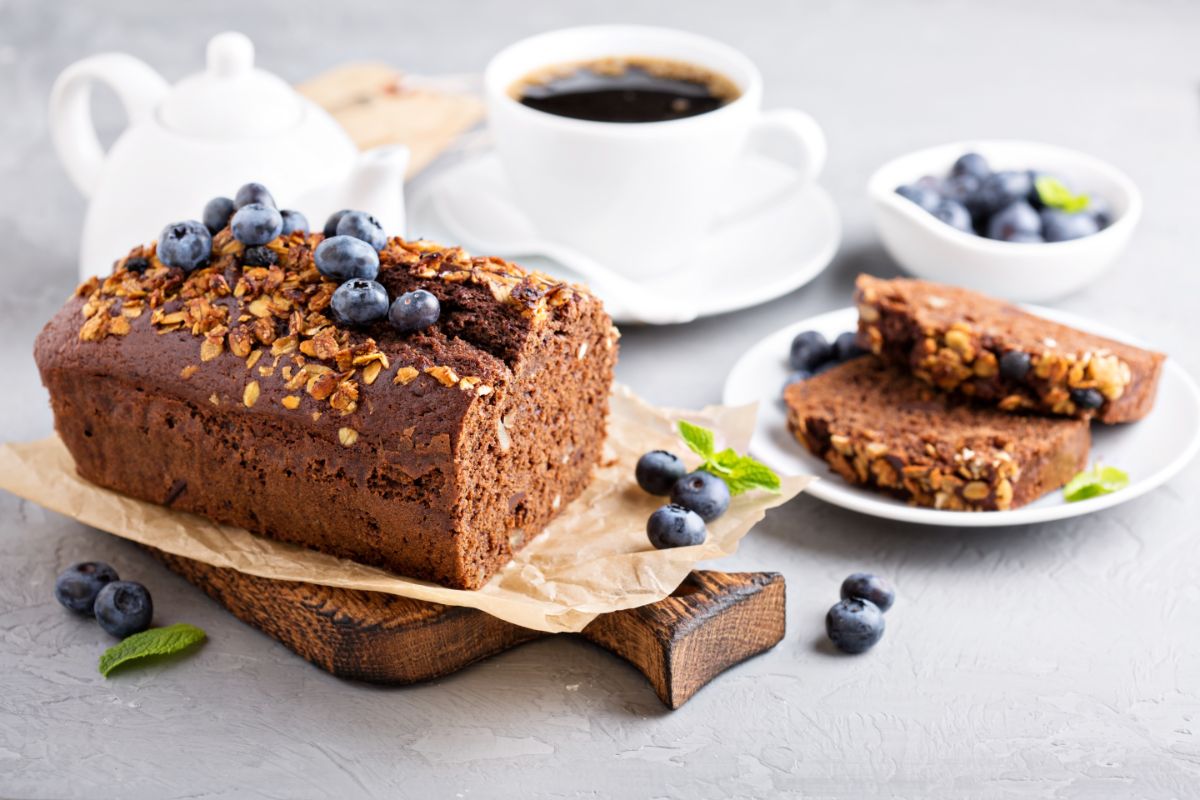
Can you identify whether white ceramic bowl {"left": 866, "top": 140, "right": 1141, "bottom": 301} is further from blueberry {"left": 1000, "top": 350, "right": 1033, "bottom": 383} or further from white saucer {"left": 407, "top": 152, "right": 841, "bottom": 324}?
blueberry {"left": 1000, "top": 350, "right": 1033, "bottom": 383}

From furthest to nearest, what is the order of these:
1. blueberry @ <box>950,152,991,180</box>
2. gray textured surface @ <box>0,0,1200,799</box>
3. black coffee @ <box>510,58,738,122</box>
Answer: blueberry @ <box>950,152,991,180</box>, black coffee @ <box>510,58,738,122</box>, gray textured surface @ <box>0,0,1200,799</box>

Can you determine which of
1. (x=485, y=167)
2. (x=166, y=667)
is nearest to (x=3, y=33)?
(x=485, y=167)

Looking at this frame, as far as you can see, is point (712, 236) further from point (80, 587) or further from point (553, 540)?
point (80, 587)

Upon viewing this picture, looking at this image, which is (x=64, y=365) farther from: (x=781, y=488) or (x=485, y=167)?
(x=485, y=167)

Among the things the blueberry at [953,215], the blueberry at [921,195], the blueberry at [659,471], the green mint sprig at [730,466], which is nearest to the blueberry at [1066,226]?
the blueberry at [953,215]

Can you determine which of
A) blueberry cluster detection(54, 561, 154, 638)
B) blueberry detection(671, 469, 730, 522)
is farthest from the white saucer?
blueberry cluster detection(54, 561, 154, 638)

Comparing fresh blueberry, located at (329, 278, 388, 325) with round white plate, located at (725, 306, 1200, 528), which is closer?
fresh blueberry, located at (329, 278, 388, 325)
